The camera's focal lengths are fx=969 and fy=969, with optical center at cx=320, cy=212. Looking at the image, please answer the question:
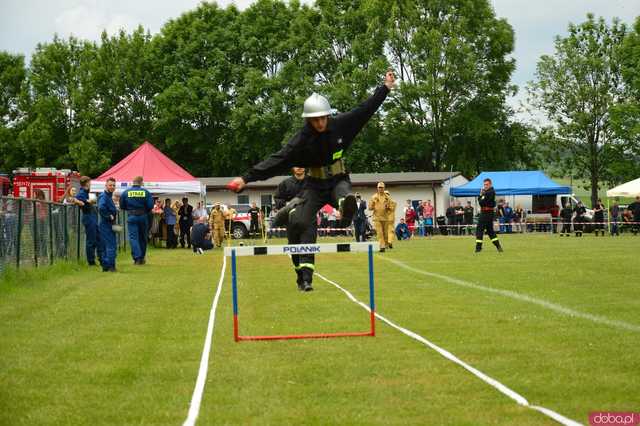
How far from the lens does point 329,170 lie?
11953 millimetres

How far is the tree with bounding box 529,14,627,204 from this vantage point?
66.8 m

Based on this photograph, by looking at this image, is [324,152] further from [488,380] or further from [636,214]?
[636,214]

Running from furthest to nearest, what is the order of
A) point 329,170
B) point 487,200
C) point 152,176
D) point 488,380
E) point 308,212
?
point 152,176 < point 487,200 < point 308,212 < point 329,170 < point 488,380

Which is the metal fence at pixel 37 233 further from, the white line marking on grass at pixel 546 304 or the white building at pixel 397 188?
the white building at pixel 397 188

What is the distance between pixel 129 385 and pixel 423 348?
2.69 metres

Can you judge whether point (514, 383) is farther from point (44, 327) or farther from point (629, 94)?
point (629, 94)

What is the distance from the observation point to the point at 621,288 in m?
14.4

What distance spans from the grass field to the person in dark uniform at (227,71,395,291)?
1426mm

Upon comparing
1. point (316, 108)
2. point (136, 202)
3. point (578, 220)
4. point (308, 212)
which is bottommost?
point (308, 212)

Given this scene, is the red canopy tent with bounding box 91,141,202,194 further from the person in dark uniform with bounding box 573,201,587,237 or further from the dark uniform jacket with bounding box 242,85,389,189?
the dark uniform jacket with bounding box 242,85,389,189

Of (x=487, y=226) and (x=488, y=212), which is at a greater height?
(x=488, y=212)

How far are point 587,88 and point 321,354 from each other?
6235 cm

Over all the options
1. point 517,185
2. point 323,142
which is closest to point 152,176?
point 517,185

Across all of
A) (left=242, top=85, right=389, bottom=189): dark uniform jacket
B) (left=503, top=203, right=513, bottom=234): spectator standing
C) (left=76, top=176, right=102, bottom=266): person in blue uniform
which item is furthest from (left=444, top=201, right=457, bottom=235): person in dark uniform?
(left=242, top=85, right=389, bottom=189): dark uniform jacket
